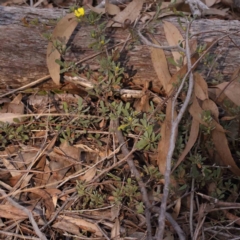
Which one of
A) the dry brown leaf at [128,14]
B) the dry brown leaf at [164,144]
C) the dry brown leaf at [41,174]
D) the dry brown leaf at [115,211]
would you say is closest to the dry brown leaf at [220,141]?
the dry brown leaf at [164,144]

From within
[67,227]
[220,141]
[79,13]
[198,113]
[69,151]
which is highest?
[79,13]

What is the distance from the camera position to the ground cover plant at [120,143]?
1797 mm

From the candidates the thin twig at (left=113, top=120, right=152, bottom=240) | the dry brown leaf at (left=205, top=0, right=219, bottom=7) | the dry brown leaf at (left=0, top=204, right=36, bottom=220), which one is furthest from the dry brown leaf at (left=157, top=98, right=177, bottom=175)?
the dry brown leaf at (left=205, top=0, right=219, bottom=7)

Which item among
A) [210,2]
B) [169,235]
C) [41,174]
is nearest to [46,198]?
[41,174]

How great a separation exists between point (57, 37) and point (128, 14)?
41 centimetres

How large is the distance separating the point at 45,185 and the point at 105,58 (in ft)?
2.24

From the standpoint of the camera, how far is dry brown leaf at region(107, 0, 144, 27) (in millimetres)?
2184

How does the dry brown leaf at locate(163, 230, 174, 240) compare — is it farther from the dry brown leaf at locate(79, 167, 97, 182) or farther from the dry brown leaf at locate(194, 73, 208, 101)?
the dry brown leaf at locate(194, 73, 208, 101)

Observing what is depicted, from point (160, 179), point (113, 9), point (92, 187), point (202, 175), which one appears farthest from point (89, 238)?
point (113, 9)

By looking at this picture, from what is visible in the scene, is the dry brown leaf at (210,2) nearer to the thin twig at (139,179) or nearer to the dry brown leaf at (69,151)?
the thin twig at (139,179)

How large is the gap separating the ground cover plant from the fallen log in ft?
0.10

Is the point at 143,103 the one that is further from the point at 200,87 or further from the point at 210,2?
the point at 210,2

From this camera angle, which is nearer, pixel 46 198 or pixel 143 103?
pixel 46 198

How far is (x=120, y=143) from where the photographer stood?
6.49 feet
